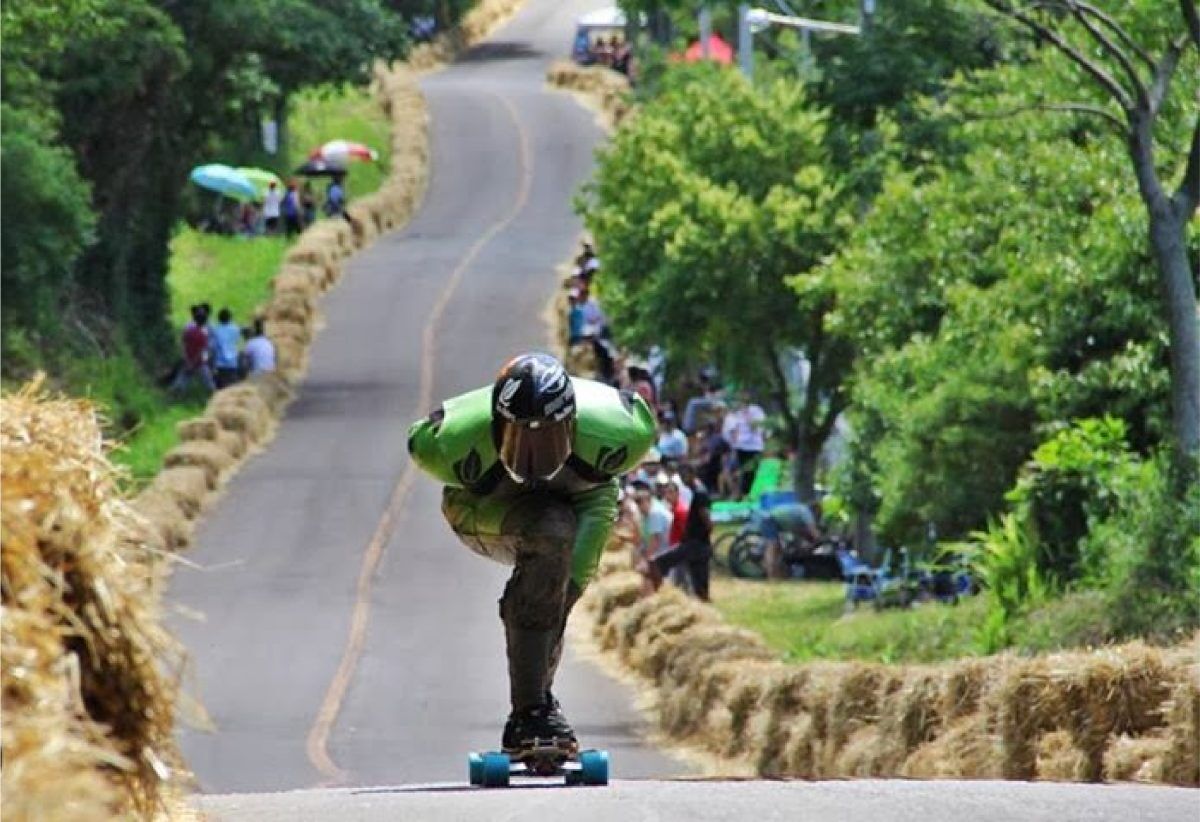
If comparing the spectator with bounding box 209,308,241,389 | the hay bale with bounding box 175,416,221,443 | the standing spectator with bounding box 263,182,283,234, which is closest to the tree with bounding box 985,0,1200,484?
the hay bale with bounding box 175,416,221,443

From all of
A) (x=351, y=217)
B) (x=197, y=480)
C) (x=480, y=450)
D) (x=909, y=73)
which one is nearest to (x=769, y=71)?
(x=351, y=217)

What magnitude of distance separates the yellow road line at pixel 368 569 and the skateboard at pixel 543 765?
→ 1240cm

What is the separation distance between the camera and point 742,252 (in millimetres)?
48375

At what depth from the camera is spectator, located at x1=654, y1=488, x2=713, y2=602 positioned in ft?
113

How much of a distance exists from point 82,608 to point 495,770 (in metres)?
4.56

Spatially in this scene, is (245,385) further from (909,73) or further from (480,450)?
(480,450)

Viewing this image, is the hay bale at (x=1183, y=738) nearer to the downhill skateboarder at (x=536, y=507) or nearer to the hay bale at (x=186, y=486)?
the downhill skateboarder at (x=536, y=507)

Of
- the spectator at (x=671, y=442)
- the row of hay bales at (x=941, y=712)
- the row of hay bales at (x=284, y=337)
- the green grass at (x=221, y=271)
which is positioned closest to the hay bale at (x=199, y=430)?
the row of hay bales at (x=284, y=337)

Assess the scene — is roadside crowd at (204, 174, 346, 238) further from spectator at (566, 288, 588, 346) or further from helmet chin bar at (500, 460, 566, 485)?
helmet chin bar at (500, 460, 566, 485)

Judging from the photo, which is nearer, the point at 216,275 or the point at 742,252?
the point at 742,252

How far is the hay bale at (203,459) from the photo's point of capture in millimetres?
43594

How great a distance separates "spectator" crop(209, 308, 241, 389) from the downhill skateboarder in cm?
4014

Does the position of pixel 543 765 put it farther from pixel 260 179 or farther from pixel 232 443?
pixel 260 179

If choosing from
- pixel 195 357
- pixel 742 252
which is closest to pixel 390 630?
pixel 742 252
